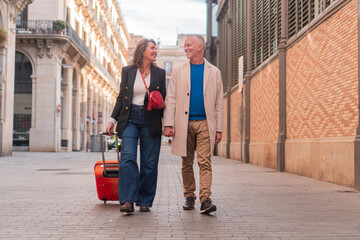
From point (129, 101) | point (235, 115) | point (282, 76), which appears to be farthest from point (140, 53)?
point (235, 115)

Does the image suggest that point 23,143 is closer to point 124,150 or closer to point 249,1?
point 249,1

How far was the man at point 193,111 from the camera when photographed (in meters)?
5.62

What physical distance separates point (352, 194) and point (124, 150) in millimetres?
3835

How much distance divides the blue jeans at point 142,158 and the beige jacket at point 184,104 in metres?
0.26

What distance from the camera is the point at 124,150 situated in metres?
5.48

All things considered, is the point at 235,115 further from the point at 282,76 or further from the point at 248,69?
the point at 282,76

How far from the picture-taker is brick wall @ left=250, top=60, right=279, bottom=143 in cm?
1449

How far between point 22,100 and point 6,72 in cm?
971

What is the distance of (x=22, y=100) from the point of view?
106 feet

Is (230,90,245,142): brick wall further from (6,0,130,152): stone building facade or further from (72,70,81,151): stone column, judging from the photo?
(72,70,81,151): stone column

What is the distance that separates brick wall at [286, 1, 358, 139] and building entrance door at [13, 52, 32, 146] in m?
22.6

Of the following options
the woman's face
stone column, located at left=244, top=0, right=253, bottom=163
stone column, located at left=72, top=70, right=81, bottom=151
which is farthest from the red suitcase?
stone column, located at left=72, top=70, right=81, bottom=151

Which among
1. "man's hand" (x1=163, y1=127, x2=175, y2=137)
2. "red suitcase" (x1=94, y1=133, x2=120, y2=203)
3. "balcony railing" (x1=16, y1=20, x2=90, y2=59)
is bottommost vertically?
"red suitcase" (x1=94, y1=133, x2=120, y2=203)

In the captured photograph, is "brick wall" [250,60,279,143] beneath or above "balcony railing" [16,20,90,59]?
beneath
